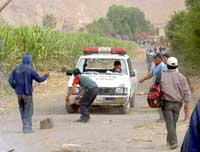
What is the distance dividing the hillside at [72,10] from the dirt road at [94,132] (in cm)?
7699

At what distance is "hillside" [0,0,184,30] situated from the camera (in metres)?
119

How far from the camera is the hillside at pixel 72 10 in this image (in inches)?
4690

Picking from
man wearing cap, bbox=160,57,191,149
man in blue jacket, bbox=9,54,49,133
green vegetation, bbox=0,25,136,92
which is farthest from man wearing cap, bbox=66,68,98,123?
green vegetation, bbox=0,25,136,92

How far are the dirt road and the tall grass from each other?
6314 millimetres

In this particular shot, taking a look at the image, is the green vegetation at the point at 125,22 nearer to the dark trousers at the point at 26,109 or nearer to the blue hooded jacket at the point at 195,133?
the dark trousers at the point at 26,109

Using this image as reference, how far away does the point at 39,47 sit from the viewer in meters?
29.2

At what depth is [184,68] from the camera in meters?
32.4

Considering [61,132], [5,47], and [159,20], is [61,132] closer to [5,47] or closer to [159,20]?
[5,47]

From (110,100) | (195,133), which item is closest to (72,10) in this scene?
(110,100)

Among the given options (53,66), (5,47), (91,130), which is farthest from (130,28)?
(91,130)

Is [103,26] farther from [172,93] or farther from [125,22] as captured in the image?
[172,93]

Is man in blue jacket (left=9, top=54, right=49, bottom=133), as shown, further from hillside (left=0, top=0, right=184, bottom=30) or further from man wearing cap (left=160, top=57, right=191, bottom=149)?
hillside (left=0, top=0, right=184, bottom=30)

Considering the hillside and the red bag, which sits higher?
the hillside

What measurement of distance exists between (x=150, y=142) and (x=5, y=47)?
1399cm
